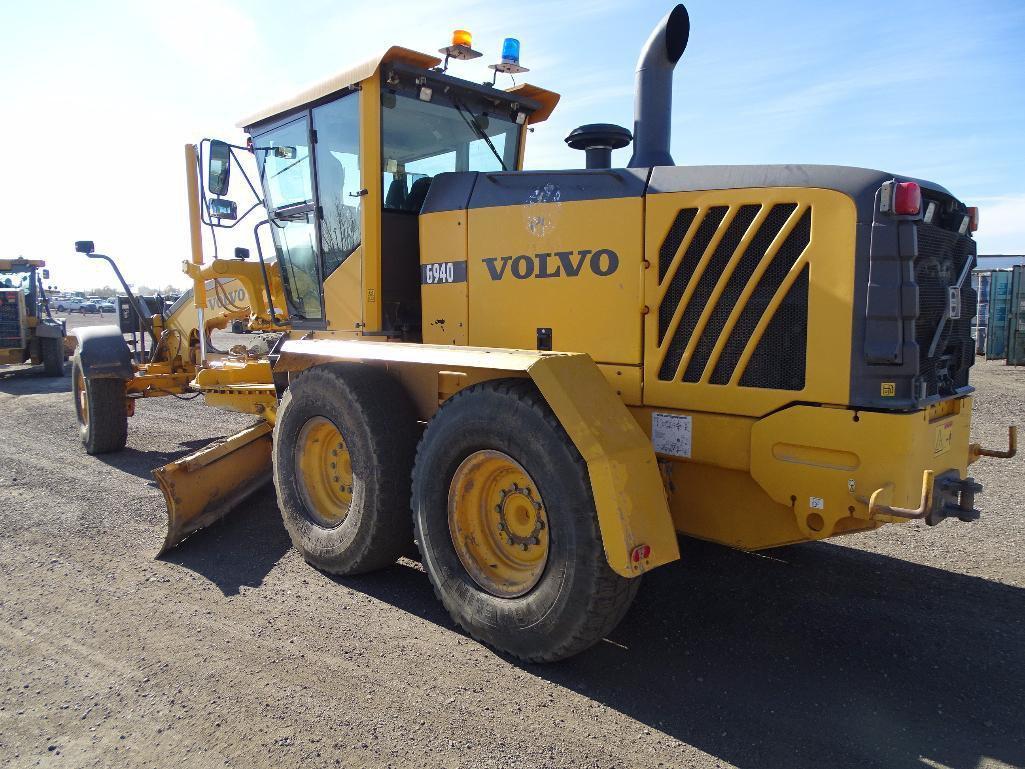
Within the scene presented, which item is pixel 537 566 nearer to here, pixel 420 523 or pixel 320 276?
pixel 420 523

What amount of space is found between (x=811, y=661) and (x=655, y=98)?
303 cm

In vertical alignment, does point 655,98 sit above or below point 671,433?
above

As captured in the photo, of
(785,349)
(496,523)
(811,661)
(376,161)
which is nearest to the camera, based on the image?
(785,349)

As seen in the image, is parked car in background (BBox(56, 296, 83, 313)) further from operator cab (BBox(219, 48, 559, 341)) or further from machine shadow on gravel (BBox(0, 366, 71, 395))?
operator cab (BBox(219, 48, 559, 341))

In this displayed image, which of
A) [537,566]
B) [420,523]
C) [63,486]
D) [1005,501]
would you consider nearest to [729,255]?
[537,566]

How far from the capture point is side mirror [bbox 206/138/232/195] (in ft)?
17.4

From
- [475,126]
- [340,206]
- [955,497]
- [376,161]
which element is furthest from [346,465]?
[955,497]

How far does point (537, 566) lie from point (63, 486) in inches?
197

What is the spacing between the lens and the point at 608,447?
10.1 ft

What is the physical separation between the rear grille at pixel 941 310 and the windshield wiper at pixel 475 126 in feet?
9.35

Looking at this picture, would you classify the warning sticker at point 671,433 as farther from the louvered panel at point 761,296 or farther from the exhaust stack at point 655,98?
the exhaust stack at point 655,98

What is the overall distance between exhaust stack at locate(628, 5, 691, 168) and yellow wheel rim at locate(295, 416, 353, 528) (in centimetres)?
249

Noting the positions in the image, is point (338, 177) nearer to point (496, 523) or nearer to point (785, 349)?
point (496, 523)

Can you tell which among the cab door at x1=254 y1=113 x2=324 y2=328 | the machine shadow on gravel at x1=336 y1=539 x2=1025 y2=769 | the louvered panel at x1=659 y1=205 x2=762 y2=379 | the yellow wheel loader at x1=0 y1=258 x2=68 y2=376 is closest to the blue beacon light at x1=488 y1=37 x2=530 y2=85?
the cab door at x1=254 y1=113 x2=324 y2=328
